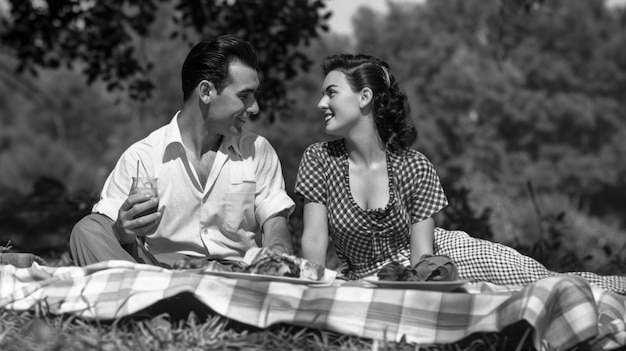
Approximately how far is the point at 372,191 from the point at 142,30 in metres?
6.05

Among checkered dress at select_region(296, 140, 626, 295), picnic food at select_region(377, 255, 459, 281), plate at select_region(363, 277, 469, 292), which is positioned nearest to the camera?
plate at select_region(363, 277, 469, 292)

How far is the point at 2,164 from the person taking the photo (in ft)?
117

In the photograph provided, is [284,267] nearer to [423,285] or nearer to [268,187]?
[423,285]

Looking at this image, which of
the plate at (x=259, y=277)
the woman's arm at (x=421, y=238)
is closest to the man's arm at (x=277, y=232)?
the woman's arm at (x=421, y=238)

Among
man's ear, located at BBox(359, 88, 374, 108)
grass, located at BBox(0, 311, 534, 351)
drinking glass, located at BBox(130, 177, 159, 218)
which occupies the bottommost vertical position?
grass, located at BBox(0, 311, 534, 351)

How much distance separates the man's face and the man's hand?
0.62 meters

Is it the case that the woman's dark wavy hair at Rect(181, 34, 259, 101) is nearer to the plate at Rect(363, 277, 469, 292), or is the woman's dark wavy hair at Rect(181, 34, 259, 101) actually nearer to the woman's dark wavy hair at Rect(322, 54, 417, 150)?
the woman's dark wavy hair at Rect(322, 54, 417, 150)

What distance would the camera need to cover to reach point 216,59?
13.0 feet

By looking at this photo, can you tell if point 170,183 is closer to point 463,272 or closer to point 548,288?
point 463,272

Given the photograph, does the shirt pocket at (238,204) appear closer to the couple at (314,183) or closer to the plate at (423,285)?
the couple at (314,183)

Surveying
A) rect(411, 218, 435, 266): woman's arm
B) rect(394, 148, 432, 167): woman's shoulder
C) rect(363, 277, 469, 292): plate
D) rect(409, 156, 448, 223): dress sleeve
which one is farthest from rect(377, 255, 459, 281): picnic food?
rect(394, 148, 432, 167): woman's shoulder

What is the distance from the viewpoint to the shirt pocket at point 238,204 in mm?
4008

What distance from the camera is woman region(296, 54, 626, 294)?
3.94 metres

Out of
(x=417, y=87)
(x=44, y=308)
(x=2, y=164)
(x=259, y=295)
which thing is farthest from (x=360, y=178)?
(x=417, y=87)
